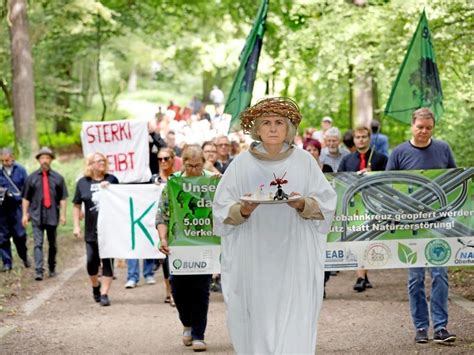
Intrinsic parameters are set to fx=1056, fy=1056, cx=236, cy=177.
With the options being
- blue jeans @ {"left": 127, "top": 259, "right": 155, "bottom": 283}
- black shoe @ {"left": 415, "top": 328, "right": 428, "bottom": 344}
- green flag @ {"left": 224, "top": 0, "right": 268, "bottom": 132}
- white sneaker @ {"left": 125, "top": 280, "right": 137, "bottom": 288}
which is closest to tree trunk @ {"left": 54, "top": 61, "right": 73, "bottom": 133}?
blue jeans @ {"left": 127, "top": 259, "right": 155, "bottom": 283}

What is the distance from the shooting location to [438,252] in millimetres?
10008

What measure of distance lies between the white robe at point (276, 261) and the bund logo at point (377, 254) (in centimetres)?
313

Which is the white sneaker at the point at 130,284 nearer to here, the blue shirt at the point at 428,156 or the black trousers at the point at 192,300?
the black trousers at the point at 192,300

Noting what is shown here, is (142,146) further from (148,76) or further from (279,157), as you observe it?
(148,76)

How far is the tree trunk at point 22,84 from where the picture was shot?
26.8 meters

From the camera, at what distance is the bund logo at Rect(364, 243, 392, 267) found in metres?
10.4

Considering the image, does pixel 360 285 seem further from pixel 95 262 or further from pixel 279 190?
pixel 279 190

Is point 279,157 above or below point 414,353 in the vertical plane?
above

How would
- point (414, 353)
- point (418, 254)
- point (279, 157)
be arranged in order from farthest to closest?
point (418, 254) → point (414, 353) → point (279, 157)

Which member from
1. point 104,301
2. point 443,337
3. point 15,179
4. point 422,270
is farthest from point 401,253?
point 15,179

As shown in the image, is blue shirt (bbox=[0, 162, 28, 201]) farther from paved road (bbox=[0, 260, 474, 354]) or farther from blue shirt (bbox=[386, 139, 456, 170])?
blue shirt (bbox=[386, 139, 456, 170])

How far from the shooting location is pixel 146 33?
41969 millimetres

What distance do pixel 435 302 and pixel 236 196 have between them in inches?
122

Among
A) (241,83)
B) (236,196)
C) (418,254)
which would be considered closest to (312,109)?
(241,83)
